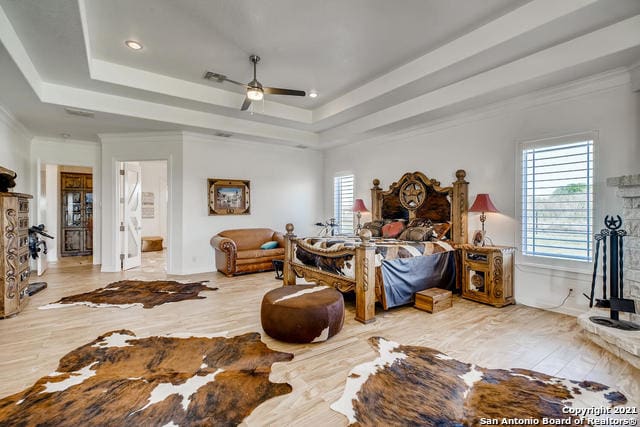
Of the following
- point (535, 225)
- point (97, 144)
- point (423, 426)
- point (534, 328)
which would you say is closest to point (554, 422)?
point (423, 426)

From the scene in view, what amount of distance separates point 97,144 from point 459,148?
25.0 feet

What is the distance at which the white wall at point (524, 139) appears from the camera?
3418 mm

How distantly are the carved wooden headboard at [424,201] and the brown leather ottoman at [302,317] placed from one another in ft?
8.98

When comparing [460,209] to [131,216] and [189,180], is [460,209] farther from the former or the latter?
[131,216]

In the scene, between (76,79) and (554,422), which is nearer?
(554,422)

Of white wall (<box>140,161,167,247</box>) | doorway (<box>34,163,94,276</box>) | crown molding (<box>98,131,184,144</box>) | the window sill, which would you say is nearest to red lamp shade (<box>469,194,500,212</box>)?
the window sill

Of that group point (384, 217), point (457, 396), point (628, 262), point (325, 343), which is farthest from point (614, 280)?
point (384, 217)

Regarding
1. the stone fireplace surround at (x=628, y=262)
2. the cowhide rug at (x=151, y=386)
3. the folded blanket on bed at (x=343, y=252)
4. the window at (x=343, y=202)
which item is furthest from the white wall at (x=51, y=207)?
the stone fireplace surround at (x=628, y=262)

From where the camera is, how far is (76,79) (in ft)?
13.3

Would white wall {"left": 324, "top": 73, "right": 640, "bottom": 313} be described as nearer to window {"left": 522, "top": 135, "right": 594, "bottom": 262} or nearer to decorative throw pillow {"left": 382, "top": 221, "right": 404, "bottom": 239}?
window {"left": 522, "top": 135, "right": 594, "bottom": 262}

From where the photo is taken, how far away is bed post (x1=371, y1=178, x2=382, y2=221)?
6.22 meters

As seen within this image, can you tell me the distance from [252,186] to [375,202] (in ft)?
9.01

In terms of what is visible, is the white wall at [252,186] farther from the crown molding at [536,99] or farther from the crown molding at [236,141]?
the crown molding at [536,99]

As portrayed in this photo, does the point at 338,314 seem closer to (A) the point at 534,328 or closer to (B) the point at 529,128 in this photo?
(A) the point at 534,328
